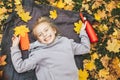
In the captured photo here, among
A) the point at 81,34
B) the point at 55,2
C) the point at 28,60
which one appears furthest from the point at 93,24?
the point at 28,60

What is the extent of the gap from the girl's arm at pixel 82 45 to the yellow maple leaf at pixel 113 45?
23 centimetres

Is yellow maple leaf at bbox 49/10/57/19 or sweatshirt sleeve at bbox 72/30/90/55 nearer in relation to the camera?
sweatshirt sleeve at bbox 72/30/90/55

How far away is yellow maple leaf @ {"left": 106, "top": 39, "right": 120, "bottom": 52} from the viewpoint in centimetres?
294

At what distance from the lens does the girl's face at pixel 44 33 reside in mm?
2758

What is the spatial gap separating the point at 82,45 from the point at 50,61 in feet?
1.22

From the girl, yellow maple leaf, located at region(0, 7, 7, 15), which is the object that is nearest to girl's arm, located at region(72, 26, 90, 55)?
the girl

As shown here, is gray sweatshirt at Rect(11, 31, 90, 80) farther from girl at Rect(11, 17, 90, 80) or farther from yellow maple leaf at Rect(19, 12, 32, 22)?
yellow maple leaf at Rect(19, 12, 32, 22)

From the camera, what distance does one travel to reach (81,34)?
2918 mm

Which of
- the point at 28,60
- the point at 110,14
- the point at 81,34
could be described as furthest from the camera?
the point at 110,14

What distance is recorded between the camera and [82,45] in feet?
9.39

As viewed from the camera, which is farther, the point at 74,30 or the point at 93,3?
the point at 93,3

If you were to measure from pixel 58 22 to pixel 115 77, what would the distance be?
77 cm

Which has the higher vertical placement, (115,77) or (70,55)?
(70,55)

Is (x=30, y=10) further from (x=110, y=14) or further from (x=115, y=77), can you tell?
(x=115, y=77)
